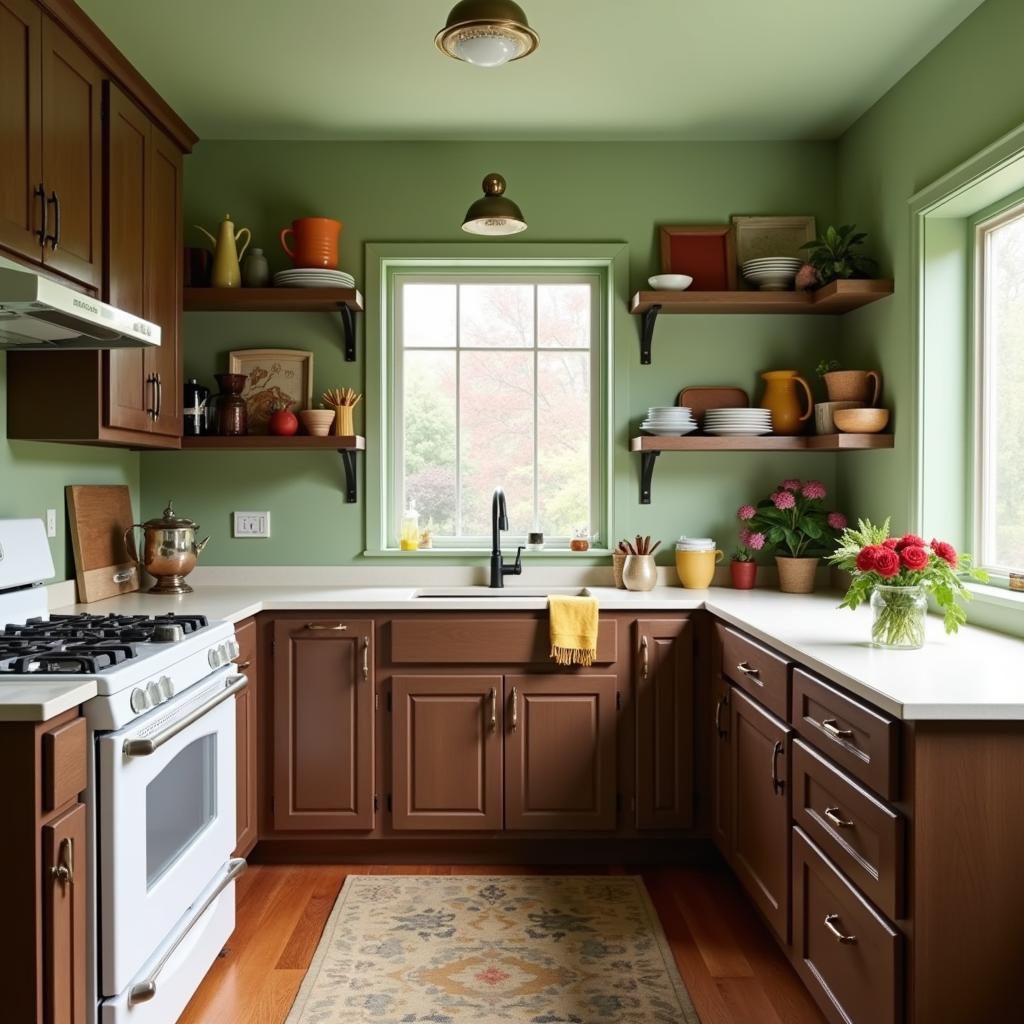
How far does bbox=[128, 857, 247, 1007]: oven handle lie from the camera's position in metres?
1.87

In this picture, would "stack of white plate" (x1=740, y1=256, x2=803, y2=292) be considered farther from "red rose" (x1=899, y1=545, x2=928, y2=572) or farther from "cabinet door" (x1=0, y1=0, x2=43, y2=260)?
"cabinet door" (x1=0, y1=0, x2=43, y2=260)

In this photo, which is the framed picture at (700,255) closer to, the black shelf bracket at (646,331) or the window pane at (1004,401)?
the black shelf bracket at (646,331)

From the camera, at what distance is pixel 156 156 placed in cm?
311

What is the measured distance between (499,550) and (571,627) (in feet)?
1.90

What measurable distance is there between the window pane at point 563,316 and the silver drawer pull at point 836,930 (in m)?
2.35

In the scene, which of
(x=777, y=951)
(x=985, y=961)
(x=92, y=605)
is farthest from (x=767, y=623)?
(x=92, y=605)

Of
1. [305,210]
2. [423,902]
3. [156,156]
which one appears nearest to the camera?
[423,902]

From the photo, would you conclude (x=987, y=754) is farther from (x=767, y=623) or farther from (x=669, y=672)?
(x=669, y=672)

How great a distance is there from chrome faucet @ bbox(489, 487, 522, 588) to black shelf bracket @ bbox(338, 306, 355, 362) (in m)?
0.77

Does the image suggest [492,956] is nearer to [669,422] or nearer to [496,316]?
[669,422]

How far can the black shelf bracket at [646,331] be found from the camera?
3.51 meters

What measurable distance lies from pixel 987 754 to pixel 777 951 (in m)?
1.17

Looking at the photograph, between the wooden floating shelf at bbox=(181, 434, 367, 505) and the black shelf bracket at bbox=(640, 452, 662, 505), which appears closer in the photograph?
the wooden floating shelf at bbox=(181, 434, 367, 505)

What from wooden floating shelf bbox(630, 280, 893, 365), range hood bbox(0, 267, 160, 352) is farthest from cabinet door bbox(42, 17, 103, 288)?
wooden floating shelf bbox(630, 280, 893, 365)
